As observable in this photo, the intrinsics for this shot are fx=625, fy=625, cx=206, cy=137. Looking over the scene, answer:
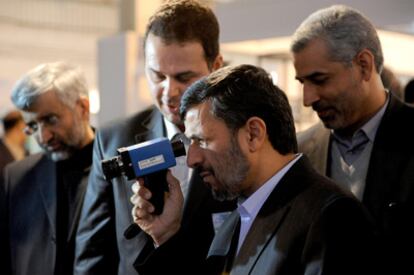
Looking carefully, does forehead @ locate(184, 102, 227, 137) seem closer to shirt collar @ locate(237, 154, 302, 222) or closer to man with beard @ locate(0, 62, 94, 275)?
shirt collar @ locate(237, 154, 302, 222)

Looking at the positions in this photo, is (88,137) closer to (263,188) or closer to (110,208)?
(110,208)

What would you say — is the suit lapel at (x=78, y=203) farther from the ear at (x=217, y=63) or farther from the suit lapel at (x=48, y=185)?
the ear at (x=217, y=63)

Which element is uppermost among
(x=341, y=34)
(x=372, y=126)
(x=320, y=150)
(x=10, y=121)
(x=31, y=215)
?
(x=341, y=34)

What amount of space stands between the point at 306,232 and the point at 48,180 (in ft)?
4.23

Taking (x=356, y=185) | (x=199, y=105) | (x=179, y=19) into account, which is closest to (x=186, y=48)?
(x=179, y=19)

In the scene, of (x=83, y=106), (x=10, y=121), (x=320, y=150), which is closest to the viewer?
(x=320, y=150)

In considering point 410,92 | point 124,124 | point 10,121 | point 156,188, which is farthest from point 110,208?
point 10,121

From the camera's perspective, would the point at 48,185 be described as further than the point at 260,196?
Yes

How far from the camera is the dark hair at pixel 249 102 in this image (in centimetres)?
134

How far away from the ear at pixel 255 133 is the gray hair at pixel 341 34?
525mm

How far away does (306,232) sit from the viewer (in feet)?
4.01

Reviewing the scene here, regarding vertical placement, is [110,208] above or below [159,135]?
below

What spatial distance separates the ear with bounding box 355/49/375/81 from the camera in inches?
70.5

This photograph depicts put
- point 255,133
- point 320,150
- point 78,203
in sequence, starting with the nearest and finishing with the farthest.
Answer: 1. point 255,133
2. point 320,150
3. point 78,203
